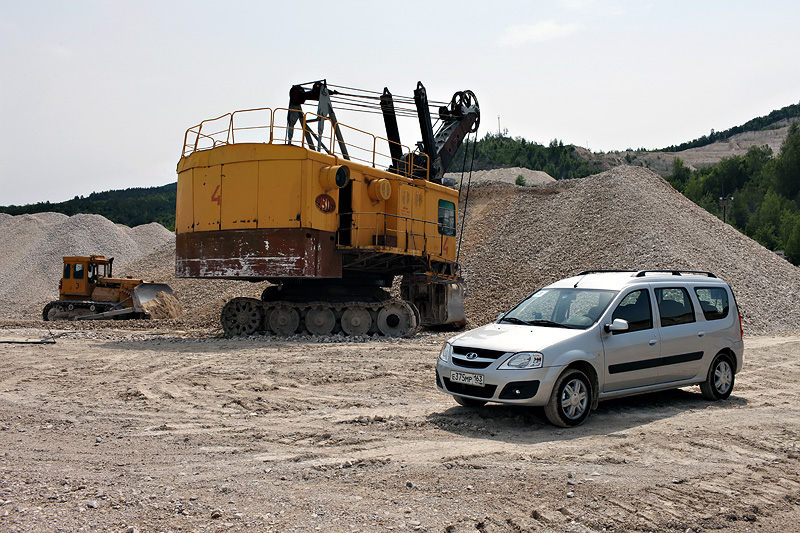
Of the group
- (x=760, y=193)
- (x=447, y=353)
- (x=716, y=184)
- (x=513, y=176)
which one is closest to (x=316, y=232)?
(x=447, y=353)

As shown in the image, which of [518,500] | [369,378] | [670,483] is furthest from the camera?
[369,378]

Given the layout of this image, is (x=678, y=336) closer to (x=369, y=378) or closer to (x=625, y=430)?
(x=625, y=430)

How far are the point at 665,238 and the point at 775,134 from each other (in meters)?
149

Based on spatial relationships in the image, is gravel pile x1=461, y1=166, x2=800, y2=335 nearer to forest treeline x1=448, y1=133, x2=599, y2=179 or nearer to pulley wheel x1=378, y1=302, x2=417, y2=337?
pulley wheel x1=378, y1=302, x2=417, y2=337

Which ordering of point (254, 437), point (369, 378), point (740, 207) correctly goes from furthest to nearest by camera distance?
1. point (740, 207)
2. point (369, 378)
3. point (254, 437)

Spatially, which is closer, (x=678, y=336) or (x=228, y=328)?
(x=678, y=336)

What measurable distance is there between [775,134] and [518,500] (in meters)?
172

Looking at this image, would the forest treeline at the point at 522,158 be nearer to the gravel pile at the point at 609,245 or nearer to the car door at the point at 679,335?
the gravel pile at the point at 609,245

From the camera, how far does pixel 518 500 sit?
4742mm

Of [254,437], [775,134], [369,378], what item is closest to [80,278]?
[369,378]

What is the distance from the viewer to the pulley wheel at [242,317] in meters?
17.0

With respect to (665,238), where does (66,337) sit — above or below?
below

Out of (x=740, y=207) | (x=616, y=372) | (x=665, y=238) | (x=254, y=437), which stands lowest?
(x=254, y=437)

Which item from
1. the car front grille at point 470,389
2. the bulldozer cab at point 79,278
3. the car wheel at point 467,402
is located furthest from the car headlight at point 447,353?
the bulldozer cab at point 79,278
